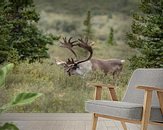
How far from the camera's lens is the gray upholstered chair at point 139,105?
9.18 ft

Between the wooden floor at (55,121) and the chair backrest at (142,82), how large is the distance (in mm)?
687

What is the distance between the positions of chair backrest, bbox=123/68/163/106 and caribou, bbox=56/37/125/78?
132 centimetres

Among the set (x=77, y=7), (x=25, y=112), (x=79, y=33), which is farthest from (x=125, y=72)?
(x=25, y=112)

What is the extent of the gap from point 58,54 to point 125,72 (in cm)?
98

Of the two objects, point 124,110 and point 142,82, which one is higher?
point 142,82

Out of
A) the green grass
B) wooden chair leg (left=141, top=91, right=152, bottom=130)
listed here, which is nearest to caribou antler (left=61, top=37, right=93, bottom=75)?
the green grass

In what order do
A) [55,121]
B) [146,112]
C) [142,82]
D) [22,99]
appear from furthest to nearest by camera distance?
[55,121] < [142,82] < [146,112] < [22,99]

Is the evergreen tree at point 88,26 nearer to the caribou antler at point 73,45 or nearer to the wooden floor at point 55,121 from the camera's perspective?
the caribou antler at point 73,45

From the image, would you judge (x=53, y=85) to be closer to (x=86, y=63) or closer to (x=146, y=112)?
(x=86, y=63)

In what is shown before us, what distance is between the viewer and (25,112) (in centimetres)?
479

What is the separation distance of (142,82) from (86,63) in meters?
1.51

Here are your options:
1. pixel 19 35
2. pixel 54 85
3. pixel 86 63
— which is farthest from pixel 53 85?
pixel 19 35

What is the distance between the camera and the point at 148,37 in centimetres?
495

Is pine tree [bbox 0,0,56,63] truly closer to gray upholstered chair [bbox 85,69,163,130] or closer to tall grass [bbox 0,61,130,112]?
tall grass [bbox 0,61,130,112]
